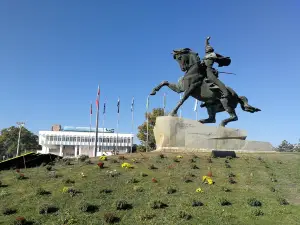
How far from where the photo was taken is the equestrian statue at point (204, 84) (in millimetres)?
22203

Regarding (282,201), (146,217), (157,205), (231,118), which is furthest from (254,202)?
(231,118)

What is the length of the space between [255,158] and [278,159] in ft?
6.56

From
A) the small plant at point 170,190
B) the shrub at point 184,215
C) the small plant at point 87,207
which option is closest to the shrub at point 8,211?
the small plant at point 87,207

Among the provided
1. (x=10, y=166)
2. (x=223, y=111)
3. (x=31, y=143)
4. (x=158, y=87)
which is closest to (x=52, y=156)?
(x=10, y=166)

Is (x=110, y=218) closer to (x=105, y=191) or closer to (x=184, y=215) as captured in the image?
(x=184, y=215)

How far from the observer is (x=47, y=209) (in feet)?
38.9

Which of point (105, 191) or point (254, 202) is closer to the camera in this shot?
point (254, 202)

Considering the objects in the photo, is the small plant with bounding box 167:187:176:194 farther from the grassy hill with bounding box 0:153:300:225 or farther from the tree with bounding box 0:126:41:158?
the tree with bounding box 0:126:41:158

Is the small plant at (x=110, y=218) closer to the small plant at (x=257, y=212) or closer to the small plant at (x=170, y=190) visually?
the small plant at (x=170, y=190)

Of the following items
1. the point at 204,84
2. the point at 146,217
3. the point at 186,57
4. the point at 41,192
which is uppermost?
the point at 186,57

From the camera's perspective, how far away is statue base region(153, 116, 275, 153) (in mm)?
22266

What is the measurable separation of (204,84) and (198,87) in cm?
49

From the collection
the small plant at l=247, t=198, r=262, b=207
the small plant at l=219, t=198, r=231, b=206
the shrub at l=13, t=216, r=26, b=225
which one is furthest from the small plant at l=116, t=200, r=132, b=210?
the small plant at l=247, t=198, r=262, b=207

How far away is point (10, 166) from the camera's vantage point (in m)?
19.4
